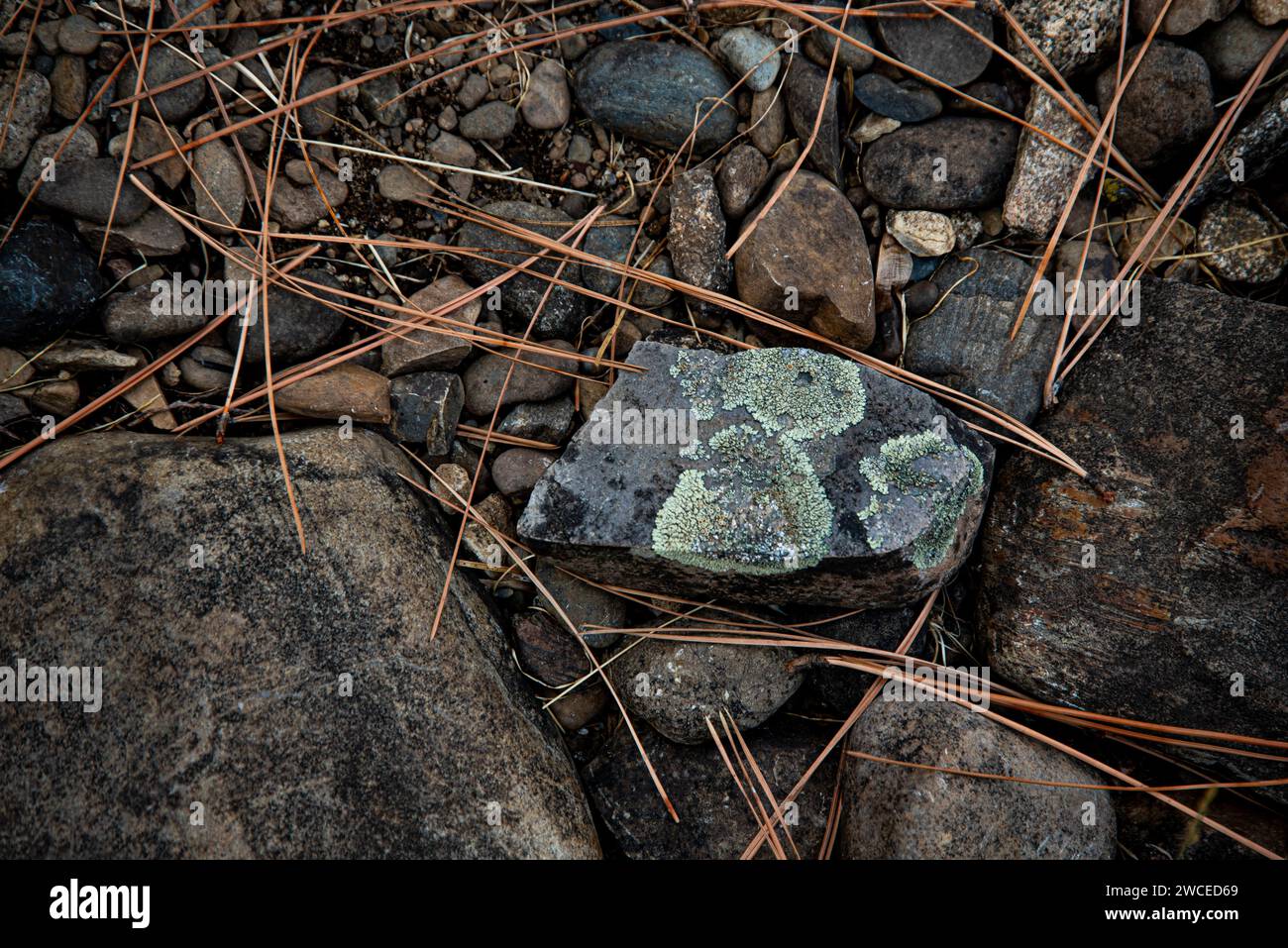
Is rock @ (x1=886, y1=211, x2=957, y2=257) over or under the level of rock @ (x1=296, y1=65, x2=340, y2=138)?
under

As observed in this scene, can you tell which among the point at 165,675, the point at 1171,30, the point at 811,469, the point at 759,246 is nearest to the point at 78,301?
the point at 165,675

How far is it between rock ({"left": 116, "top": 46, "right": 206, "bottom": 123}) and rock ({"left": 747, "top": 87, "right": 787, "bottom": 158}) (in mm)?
2212

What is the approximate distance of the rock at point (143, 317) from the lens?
9.84 ft

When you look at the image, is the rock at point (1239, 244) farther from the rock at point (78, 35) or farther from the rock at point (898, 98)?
the rock at point (78, 35)

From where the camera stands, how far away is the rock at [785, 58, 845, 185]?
3.13 meters

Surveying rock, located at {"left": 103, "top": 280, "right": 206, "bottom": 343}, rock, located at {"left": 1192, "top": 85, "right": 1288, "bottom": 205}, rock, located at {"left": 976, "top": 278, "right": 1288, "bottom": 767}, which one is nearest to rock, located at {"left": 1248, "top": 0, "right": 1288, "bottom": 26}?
rock, located at {"left": 1192, "top": 85, "right": 1288, "bottom": 205}

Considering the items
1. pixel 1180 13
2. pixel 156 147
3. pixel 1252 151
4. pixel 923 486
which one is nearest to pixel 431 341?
pixel 156 147

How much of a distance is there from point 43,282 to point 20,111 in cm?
69

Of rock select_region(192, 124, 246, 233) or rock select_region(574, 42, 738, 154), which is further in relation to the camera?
rock select_region(574, 42, 738, 154)

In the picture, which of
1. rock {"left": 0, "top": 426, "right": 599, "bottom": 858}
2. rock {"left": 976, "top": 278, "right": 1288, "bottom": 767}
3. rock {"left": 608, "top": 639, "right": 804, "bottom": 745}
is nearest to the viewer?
rock {"left": 0, "top": 426, "right": 599, "bottom": 858}

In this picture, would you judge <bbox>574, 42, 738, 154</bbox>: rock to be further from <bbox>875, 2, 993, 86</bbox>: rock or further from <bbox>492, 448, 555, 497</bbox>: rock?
<bbox>492, 448, 555, 497</bbox>: rock

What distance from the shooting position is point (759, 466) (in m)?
2.89

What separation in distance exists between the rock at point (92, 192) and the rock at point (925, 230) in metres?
2.99

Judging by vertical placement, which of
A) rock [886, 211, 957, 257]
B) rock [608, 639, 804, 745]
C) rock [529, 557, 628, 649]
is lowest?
rock [608, 639, 804, 745]
